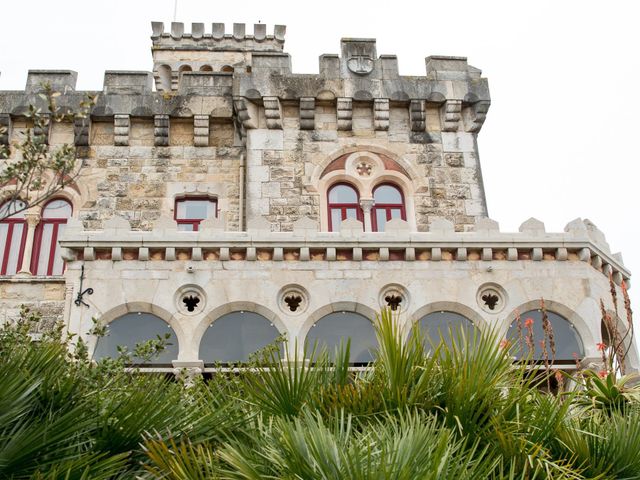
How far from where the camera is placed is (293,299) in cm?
1548

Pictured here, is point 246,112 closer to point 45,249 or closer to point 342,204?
point 342,204

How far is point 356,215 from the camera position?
19.4 m

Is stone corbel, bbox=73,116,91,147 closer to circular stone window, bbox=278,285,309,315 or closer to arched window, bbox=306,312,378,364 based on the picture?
circular stone window, bbox=278,285,309,315

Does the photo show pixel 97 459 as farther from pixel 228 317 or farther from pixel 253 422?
pixel 228 317

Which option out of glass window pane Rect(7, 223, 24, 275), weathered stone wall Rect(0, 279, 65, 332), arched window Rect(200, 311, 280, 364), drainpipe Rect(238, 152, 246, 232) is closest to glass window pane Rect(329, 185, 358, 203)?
drainpipe Rect(238, 152, 246, 232)

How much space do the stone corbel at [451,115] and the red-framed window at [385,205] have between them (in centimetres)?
190

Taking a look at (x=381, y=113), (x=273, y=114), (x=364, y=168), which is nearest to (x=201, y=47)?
(x=273, y=114)

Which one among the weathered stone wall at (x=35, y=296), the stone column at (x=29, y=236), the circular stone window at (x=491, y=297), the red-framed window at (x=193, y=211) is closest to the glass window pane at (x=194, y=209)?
the red-framed window at (x=193, y=211)

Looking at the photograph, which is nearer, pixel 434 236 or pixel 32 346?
pixel 32 346

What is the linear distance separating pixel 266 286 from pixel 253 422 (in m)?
6.51

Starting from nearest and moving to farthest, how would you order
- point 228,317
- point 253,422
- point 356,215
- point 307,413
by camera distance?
point 307,413 < point 253,422 < point 228,317 < point 356,215

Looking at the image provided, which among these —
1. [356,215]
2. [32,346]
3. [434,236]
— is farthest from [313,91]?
[32,346]

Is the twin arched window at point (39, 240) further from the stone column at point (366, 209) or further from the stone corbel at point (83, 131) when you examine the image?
the stone column at point (366, 209)

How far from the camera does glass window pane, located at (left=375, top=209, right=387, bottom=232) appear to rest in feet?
63.3
